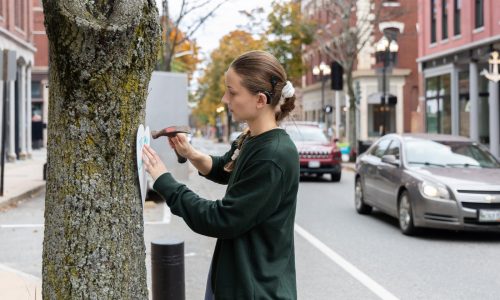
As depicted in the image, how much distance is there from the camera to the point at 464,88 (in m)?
29.3

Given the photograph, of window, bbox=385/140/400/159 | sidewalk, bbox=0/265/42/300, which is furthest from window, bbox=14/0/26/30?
sidewalk, bbox=0/265/42/300

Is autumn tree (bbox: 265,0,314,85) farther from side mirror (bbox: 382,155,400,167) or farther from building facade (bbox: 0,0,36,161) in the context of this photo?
side mirror (bbox: 382,155,400,167)

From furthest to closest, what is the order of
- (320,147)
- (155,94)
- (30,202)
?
(320,147)
(155,94)
(30,202)

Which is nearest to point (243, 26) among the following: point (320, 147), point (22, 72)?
point (22, 72)

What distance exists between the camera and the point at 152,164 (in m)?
2.77

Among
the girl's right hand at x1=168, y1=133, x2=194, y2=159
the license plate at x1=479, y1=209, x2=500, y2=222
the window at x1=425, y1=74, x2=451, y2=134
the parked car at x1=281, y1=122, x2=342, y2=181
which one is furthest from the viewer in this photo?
the window at x1=425, y1=74, x2=451, y2=134

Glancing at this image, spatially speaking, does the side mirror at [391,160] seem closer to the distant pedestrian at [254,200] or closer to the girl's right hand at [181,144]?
the girl's right hand at [181,144]

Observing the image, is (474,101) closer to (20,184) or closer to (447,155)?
(447,155)

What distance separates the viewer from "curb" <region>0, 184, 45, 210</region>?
1308 cm

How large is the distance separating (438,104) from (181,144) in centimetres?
3082

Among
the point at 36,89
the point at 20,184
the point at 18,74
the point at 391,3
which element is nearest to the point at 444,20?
the point at 391,3

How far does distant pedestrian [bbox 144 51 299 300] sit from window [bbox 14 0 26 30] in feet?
93.0

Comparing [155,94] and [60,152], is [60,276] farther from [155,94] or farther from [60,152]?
[155,94]

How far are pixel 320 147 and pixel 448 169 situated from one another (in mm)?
9865
